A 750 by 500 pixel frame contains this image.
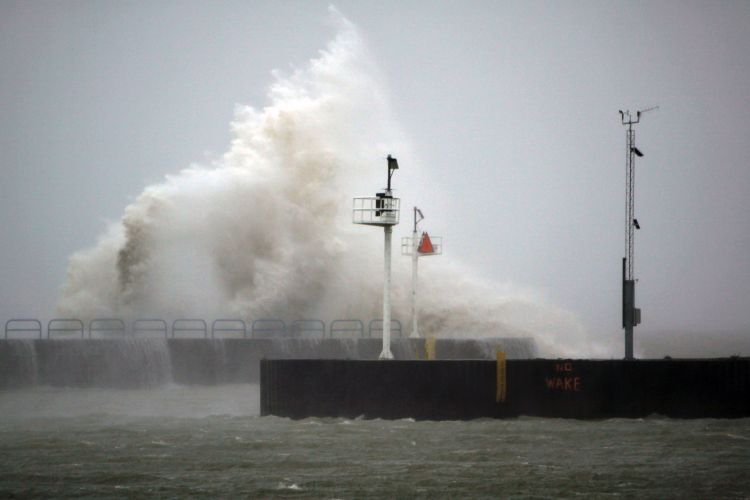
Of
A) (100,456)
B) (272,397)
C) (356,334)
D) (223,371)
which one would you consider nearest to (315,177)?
(356,334)

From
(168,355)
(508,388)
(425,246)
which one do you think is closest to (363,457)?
(508,388)

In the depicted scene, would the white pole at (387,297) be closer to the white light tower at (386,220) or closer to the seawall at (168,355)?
the white light tower at (386,220)

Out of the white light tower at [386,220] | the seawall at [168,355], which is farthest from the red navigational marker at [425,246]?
the white light tower at [386,220]

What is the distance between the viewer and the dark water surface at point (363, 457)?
18734 mm

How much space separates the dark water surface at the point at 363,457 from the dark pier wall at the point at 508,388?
0.31 m

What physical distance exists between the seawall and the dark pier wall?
5.39 meters

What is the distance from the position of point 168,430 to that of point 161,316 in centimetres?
1670

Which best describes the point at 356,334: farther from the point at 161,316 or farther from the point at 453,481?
the point at 453,481

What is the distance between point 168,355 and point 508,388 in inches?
457

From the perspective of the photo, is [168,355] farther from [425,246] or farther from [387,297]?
[387,297]

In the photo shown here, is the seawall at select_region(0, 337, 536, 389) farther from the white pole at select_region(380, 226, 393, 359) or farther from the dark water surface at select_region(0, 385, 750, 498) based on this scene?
the white pole at select_region(380, 226, 393, 359)

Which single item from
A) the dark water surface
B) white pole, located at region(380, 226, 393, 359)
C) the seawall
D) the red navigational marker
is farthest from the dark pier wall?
the red navigational marker

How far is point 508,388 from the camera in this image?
23.9 meters

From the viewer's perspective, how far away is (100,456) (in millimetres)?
21125
